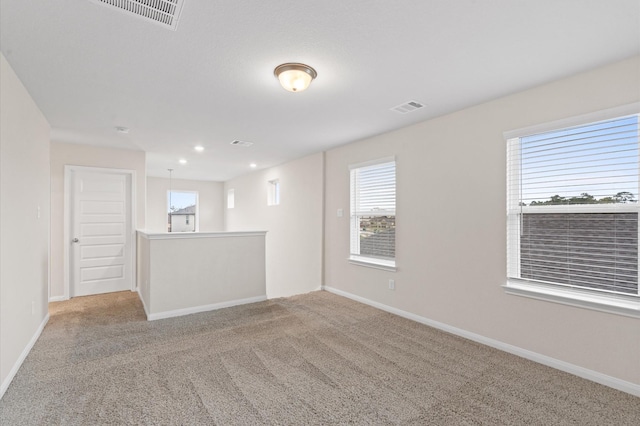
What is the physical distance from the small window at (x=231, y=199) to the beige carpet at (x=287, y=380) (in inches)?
221

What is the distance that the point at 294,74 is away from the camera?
7.86 feet

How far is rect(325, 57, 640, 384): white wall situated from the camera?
93.5 inches

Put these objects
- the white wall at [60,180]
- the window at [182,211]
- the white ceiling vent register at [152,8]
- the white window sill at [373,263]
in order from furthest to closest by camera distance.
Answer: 1. the window at [182,211]
2. the white wall at [60,180]
3. the white window sill at [373,263]
4. the white ceiling vent register at [152,8]

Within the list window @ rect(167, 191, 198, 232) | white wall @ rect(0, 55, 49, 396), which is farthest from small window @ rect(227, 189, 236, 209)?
white wall @ rect(0, 55, 49, 396)

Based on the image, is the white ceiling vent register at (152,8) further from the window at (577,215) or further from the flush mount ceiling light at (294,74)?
the window at (577,215)

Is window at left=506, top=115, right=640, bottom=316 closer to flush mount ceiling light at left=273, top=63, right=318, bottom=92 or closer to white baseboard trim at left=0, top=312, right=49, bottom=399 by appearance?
flush mount ceiling light at left=273, top=63, right=318, bottom=92

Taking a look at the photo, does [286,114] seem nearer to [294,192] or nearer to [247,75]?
[247,75]

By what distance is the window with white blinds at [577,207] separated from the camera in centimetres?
233

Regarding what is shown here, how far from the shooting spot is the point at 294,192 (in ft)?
20.0

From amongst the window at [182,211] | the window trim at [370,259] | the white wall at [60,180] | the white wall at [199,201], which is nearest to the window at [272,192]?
the window trim at [370,259]

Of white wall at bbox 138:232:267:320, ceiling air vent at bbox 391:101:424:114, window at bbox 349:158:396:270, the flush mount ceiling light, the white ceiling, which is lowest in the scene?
white wall at bbox 138:232:267:320

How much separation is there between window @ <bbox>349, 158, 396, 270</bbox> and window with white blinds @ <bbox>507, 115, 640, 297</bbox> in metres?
1.52

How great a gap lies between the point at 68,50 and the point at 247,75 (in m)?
1.23

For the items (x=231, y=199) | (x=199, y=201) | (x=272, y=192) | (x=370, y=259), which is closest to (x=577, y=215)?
(x=370, y=259)
